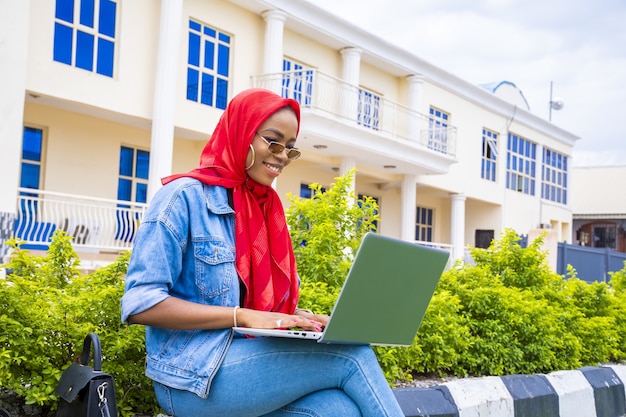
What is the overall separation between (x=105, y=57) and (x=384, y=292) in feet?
39.3

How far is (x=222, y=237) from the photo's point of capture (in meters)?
2.21

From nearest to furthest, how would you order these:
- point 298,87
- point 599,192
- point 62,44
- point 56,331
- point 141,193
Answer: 1. point 56,331
2. point 62,44
3. point 141,193
4. point 298,87
5. point 599,192

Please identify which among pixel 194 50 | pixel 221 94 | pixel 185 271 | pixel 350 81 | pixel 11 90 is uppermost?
pixel 350 81

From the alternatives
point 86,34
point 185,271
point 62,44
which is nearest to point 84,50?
point 86,34

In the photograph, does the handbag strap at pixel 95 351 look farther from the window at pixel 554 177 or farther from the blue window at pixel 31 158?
the window at pixel 554 177

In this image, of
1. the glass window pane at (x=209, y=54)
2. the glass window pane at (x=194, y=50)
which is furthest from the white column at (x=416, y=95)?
the glass window pane at (x=194, y=50)

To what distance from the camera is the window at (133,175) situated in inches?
562

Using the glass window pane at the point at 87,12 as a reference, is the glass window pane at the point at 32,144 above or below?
below

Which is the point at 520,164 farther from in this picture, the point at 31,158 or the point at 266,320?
the point at 266,320

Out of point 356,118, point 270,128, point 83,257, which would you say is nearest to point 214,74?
point 356,118

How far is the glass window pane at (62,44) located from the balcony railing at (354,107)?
4408 mm

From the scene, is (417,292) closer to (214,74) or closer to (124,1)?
(124,1)

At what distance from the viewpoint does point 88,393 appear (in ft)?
6.60

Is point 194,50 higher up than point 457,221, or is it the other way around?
point 194,50
